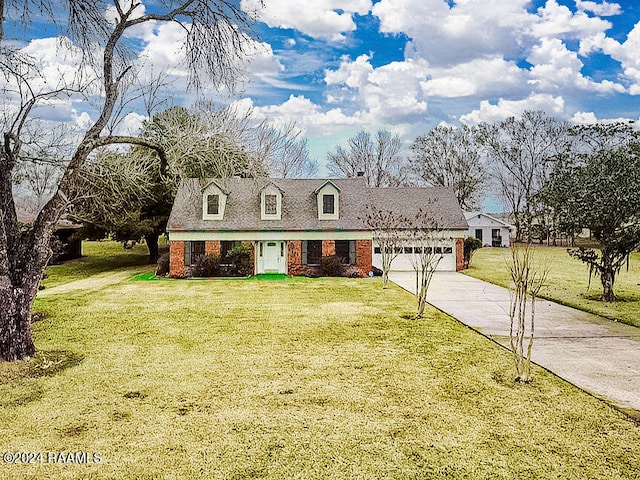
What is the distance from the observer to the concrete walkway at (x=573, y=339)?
7.16m

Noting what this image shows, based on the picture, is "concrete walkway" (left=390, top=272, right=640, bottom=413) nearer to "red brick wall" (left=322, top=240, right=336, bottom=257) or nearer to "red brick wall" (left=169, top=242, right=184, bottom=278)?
"red brick wall" (left=322, top=240, right=336, bottom=257)

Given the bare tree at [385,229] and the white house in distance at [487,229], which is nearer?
the bare tree at [385,229]

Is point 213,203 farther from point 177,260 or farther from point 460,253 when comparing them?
point 460,253

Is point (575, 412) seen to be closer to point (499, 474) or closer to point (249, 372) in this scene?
point (499, 474)

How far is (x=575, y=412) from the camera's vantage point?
6.04 metres

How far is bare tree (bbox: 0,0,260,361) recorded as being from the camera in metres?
7.61

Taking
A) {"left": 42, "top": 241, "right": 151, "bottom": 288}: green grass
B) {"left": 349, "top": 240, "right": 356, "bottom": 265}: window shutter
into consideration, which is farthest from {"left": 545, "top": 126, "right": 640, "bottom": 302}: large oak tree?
{"left": 42, "top": 241, "right": 151, "bottom": 288}: green grass

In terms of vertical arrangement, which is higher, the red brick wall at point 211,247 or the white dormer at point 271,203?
the white dormer at point 271,203

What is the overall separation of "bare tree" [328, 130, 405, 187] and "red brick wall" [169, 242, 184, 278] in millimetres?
27024

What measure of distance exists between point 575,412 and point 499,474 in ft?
6.90

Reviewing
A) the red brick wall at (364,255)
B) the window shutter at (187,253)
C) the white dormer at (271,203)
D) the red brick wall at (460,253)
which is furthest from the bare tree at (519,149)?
the window shutter at (187,253)

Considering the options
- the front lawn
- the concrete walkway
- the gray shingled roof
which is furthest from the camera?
the gray shingled roof

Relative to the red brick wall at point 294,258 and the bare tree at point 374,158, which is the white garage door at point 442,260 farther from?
the bare tree at point 374,158

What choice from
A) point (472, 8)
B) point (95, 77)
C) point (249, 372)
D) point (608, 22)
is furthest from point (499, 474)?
point (608, 22)
